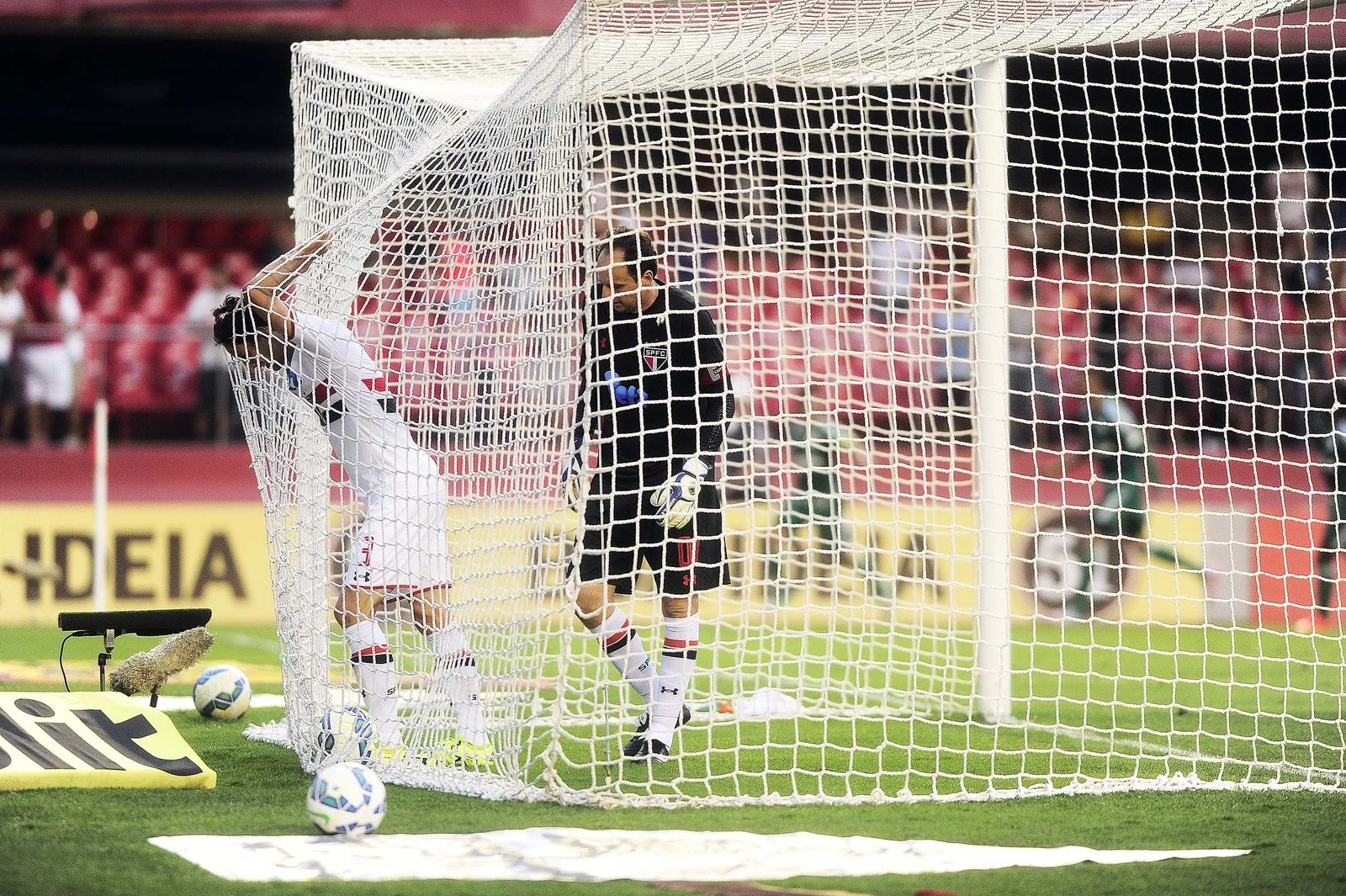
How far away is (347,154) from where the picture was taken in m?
7.34

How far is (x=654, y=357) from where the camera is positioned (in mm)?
6266

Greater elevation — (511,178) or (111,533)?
(511,178)

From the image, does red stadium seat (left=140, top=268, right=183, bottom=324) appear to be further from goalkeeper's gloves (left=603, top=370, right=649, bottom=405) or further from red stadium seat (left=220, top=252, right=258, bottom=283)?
goalkeeper's gloves (left=603, top=370, right=649, bottom=405)

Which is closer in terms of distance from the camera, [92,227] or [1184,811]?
[1184,811]

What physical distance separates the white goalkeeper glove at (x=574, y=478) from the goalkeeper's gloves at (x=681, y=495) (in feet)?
0.90

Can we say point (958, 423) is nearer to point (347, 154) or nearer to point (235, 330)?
point (347, 154)

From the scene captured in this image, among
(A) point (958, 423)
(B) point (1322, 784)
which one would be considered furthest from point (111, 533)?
(B) point (1322, 784)

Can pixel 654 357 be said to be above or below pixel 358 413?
above

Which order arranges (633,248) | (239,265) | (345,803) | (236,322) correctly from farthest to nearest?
(239,265) → (236,322) → (633,248) → (345,803)

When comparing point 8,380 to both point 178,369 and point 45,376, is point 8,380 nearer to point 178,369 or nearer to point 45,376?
point 45,376

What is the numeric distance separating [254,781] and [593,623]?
131cm

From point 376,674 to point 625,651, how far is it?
35.9 inches

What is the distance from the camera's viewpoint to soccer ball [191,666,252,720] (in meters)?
7.45

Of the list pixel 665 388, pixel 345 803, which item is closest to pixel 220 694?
pixel 665 388
